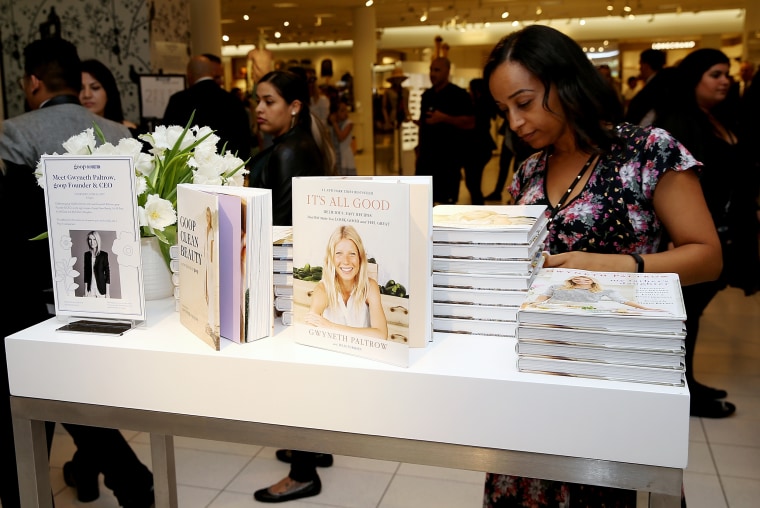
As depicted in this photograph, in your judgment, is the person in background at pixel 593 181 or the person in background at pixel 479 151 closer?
the person in background at pixel 593 181

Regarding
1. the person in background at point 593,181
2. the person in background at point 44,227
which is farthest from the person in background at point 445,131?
the person in background at point 593,181

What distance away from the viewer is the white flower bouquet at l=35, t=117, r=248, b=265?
157cm

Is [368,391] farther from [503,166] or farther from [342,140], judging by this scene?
[503,166]

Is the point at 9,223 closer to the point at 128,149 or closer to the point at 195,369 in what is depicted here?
the point at 128,149

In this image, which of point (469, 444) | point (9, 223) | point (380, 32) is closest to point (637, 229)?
point (469, 444)

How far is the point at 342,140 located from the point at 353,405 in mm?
8107

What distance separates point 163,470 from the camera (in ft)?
5.04

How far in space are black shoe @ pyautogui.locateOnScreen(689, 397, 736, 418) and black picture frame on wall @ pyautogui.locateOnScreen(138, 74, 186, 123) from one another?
442 cm

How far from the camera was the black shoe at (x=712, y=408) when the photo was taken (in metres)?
3.52

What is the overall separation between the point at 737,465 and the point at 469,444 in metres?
2.37

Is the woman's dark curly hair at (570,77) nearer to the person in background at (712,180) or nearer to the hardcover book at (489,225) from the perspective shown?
the hardcover book at (489,225)

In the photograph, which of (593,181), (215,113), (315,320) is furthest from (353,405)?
(215,113)

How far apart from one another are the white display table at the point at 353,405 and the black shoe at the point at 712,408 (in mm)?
2675

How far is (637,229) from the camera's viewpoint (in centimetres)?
171
